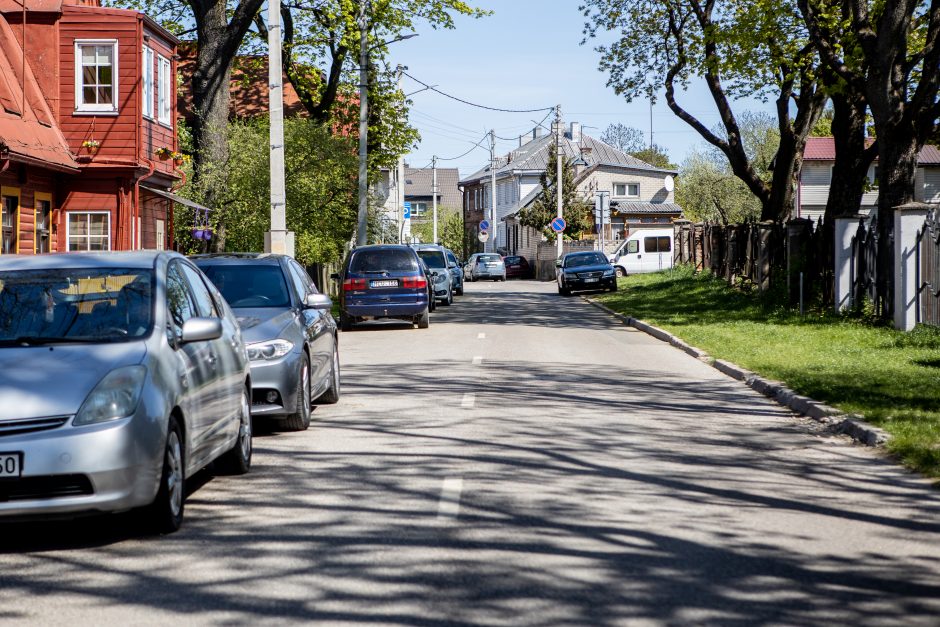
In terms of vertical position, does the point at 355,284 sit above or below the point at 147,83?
below

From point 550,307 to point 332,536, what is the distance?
29949 mm

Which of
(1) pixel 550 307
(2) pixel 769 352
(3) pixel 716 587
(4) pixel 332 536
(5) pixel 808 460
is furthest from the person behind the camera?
(1) pixel 550 307

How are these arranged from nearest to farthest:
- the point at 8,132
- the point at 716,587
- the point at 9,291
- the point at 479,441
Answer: the point at 716,587 → the point at 9,291 → the point at 479,441 → the point at 8,132

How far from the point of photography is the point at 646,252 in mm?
60812

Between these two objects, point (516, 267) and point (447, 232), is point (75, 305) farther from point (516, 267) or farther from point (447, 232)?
point (447, 232)

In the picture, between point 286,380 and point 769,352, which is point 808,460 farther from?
point 769,352

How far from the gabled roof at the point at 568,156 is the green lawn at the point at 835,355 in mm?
55826

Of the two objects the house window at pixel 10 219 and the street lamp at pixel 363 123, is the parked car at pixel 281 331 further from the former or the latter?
the street lamp at pixel 363 123

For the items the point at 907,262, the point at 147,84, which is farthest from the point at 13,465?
the point at 147,84

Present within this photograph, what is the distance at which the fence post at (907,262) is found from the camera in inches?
786

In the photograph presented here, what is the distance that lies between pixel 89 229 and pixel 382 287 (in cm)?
673

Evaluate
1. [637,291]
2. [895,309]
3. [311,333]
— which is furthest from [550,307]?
[311,333]

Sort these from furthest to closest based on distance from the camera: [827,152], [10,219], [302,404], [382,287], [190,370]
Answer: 1. [827,152]
2. [382,287]
3. [10,219]
4. [302,404]
5. [190,370]

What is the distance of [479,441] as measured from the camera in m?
10.5
